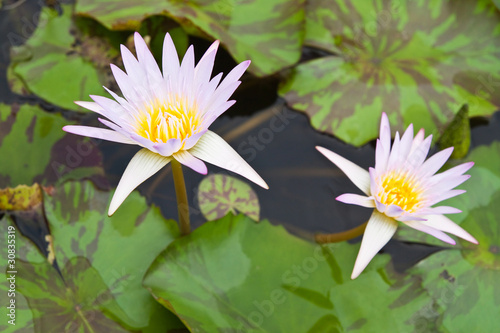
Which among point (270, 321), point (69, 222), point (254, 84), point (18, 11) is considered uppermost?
point (18, 11)

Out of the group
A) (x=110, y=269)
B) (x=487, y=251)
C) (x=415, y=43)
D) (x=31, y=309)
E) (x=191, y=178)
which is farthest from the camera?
(x=415, y=43)

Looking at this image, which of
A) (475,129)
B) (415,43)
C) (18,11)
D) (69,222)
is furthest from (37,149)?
(475,129)

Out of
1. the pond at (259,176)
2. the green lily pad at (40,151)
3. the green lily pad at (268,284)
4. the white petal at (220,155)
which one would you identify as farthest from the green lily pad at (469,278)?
the green lily pad at (40,151)

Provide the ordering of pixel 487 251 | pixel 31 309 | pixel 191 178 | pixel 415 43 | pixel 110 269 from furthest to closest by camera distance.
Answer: pixel 415 43, pixel 191 178, pixel 487 251, pixel 110 269, pixel 31 309

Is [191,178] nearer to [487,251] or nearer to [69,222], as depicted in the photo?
[69,222]

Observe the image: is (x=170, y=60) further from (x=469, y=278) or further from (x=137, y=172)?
(x=469, y=278)

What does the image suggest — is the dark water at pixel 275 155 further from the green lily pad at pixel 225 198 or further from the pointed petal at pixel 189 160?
the pointed petal at pixel 189 160
